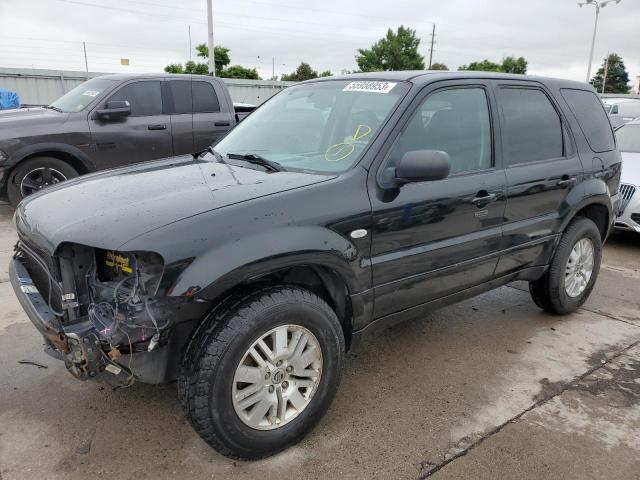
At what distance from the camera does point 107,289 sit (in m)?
2.33

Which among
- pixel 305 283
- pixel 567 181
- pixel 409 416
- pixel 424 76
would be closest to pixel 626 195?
pixel 567 181

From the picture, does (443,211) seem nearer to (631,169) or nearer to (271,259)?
(271,259)

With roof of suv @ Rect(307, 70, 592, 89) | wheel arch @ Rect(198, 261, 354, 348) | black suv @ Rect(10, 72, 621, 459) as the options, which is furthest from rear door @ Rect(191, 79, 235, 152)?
wheel arch @ Rect(198, 261, 354, 348)

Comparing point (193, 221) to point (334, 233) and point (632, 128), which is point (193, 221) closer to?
point (334, 233)

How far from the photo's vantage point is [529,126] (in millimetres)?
3725

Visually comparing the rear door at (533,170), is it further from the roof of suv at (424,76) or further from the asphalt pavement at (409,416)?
the asphalt pavement at (409,416)

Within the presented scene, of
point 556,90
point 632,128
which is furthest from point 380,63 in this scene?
point 556,90

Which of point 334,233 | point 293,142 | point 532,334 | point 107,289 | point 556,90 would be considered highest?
point 556,90

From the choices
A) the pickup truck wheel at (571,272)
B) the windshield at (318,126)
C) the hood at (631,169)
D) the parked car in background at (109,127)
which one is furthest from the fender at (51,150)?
the hood at (631,169)

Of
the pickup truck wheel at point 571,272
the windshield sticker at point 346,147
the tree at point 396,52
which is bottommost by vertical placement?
the pickup truck wheel at point 571,272

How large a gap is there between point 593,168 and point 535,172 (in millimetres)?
794

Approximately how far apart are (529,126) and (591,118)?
0.91 meters

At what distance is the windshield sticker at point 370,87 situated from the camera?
125 inches

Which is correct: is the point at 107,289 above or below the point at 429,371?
above
